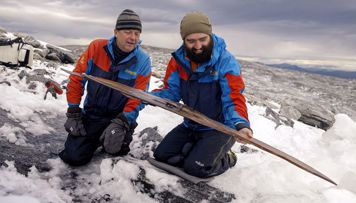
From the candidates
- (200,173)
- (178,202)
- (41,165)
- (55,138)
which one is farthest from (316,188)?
(55,138)

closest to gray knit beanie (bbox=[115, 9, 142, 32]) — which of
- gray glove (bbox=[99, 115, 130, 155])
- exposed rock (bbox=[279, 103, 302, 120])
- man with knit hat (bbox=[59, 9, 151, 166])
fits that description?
man with knit hat (bbox=[59, 9, 151, 166])

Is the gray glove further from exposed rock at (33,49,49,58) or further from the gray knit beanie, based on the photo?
exposed rock at (33,49,49,58)

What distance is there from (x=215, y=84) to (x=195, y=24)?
32.2 inches

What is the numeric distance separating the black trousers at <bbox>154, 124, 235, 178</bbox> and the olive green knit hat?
4.43 ft

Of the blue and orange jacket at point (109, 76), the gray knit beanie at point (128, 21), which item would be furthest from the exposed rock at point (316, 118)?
the gray knit beanie at point (128, 21)

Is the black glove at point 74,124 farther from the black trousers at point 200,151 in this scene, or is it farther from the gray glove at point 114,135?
the black trousers at point 200,151

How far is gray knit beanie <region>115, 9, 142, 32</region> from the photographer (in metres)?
4.73

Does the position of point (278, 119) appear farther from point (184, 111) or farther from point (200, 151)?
point (184, 111)

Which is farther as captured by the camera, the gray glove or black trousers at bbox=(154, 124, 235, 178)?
the gray glove

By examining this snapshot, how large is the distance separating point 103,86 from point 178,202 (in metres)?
2.03

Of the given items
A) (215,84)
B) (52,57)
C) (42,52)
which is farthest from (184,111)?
(42,52)

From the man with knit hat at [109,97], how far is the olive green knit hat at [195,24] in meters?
0.81

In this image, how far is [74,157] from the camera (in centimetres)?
477

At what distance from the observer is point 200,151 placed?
14.6 ft
